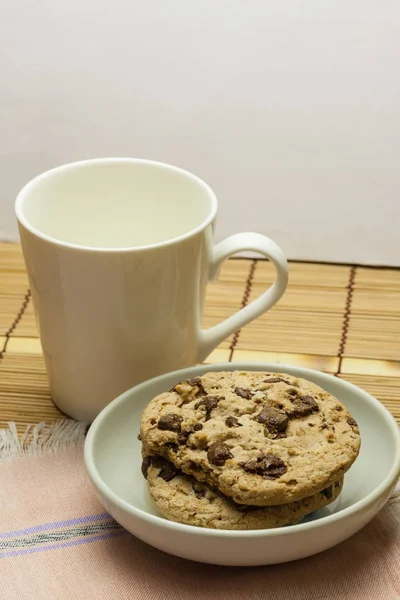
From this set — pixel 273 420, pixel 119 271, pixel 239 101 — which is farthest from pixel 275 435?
pixel 239 101

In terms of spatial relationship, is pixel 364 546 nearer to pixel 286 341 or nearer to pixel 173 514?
pixel 173 514

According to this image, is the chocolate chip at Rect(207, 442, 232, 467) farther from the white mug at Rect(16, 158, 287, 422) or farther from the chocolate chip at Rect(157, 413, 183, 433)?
the white mug at Rect(16, 158, 287, 422)

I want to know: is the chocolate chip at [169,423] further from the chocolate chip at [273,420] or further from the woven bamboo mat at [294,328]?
the woven bamboo mat at [294,328]

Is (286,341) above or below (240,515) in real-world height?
below

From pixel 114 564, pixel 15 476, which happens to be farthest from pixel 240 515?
pixel 15 476

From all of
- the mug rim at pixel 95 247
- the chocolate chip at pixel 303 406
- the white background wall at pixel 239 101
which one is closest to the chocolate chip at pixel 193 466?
the chocolate chip at pixel 303 406
